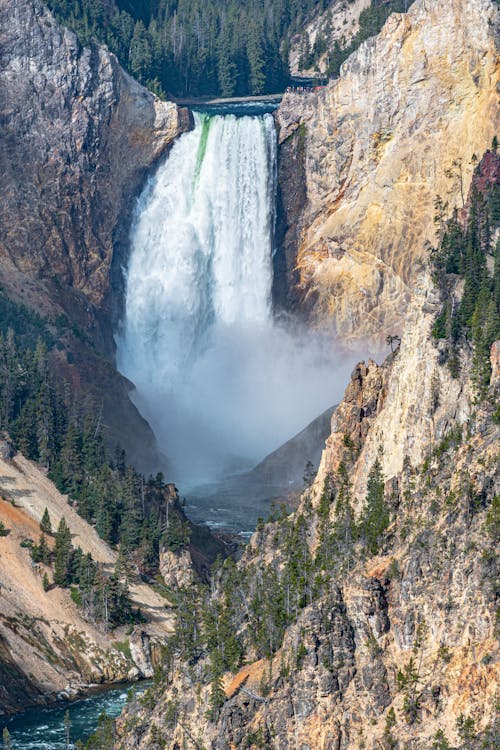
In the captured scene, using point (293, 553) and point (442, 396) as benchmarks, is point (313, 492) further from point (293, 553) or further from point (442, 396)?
point (442, 396)

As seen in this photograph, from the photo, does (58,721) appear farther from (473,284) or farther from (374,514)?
(473,284)

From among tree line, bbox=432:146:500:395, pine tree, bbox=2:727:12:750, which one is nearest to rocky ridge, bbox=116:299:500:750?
tree line, bbox=432:146:500:395

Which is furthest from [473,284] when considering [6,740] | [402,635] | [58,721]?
[58,721]

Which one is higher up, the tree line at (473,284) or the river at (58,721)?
the tree line at (473,284)

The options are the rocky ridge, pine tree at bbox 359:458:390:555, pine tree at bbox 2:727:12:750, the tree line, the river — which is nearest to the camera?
the rocky ridge

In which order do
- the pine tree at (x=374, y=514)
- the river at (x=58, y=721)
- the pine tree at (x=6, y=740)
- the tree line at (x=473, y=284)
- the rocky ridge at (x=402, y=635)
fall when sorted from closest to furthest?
the rocky ridge at (x=402, y=635) → the pine tree at (x=374, y=514) → the tree line at (x=473, y=284) → the pine tree at (x=6, y=740) → the river at (x=58, y=721)

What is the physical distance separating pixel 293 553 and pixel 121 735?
2163 centimetres

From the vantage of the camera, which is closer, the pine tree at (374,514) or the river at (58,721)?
the pine tree at (374,514)

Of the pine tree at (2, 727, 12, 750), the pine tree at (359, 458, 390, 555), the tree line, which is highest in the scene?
the tree line

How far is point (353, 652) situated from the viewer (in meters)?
148

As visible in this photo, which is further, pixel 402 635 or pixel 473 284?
pixel 473 284

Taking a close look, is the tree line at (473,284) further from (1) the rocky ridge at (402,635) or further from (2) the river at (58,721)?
(2) the river at (58,721)

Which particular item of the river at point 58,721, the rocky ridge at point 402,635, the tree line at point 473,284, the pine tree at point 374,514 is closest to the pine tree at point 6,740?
the river at point 58,721

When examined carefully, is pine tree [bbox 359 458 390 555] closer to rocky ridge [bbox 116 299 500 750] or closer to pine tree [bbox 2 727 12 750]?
rocky ridge [bbox 116 299 500 750]
